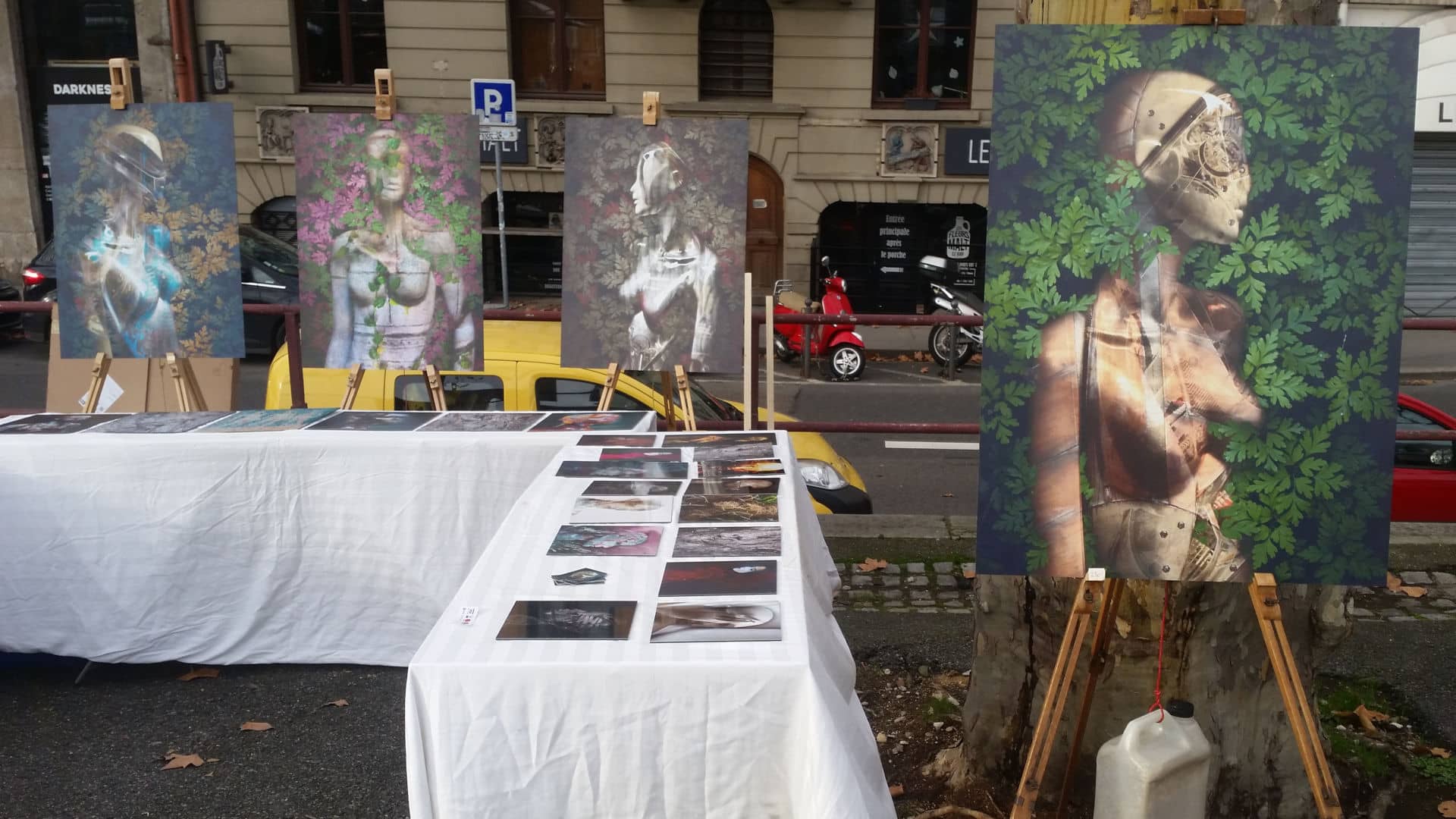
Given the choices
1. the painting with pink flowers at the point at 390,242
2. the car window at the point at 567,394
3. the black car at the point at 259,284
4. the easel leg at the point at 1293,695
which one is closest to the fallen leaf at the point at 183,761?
the painting with pink flowers at the point at 390,242

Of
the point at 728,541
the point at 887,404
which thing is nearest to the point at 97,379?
the point at 728,541

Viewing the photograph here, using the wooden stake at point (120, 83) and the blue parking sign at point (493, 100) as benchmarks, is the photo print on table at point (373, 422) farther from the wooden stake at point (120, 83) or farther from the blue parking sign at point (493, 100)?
the blue parking sign at point (493, 100)

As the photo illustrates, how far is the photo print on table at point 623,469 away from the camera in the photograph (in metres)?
4.20

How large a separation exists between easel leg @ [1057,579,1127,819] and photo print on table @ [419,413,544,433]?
8.01 feet

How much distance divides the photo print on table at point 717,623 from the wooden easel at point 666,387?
282cm

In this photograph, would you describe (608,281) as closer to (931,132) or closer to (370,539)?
(370,539)

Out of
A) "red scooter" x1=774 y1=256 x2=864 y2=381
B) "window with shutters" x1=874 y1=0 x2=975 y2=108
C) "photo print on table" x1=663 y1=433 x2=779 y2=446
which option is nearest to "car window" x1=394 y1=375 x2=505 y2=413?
"photo print on table" x1=663 y1=433 x2=779 y2=446

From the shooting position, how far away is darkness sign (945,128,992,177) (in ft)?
60.7

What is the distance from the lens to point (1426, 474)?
7090 millimetres

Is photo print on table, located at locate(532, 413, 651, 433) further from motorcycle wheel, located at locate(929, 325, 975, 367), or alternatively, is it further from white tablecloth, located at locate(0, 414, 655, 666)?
motorcycle wheel, located at locate(929, 325, 975, 367)

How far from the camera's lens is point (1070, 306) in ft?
11.0

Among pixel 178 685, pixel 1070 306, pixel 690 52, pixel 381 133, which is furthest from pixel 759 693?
pixel 690 52

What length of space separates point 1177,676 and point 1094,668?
32 cm

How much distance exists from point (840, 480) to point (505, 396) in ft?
6.68
